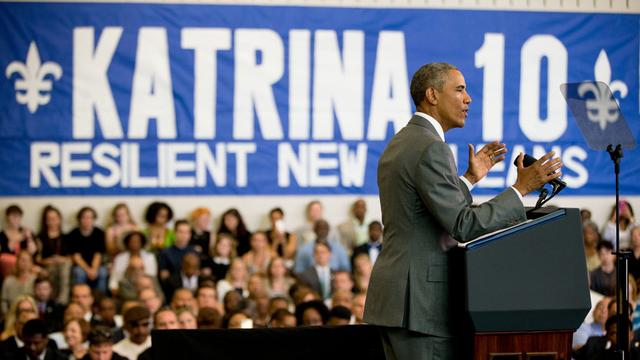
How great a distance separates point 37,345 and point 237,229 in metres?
3.09

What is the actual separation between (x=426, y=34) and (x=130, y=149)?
10.5 ft

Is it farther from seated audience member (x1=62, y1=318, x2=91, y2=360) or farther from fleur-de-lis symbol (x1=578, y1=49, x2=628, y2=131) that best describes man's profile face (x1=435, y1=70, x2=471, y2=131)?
seated audience member (x1=62, y1=318, x2=91, y2=360)

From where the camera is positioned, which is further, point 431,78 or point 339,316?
point 339,316

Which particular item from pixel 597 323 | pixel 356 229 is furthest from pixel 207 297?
pixel 597 323

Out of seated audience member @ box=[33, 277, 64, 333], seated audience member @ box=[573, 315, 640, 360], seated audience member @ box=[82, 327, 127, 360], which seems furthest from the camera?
seated audience member @ box=[33, 277, 64, 333]

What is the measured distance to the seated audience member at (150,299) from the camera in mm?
8008

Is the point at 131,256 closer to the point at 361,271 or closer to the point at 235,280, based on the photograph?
the point at 235,280

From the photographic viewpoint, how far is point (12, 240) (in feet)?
29.2

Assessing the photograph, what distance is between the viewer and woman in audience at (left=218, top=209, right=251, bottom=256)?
30.0 ft

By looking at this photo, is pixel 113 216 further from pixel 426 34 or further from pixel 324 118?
pixel 426 34

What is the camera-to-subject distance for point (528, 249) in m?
2.70

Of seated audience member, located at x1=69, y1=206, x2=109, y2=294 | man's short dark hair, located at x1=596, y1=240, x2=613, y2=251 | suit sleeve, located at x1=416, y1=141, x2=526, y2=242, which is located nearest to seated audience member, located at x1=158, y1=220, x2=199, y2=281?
seated audience member, located at x1=69, y1=206, x2=109, y2=294

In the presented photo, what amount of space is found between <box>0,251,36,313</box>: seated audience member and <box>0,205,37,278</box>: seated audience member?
5.0 inches

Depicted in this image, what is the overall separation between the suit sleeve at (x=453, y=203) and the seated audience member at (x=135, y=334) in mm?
4284
